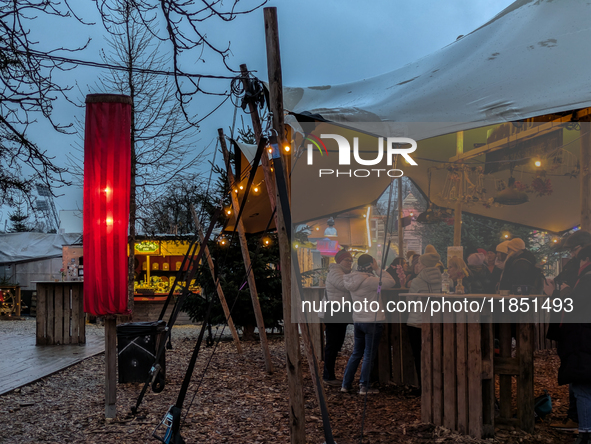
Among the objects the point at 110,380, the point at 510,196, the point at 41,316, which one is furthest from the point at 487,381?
the point at 41,316

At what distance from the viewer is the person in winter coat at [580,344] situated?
171 inches

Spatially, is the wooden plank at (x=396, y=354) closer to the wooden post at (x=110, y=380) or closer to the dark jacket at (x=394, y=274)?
the dark jacket at (x=394, y=274)

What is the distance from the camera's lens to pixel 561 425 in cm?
514

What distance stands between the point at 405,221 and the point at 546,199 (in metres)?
2.69

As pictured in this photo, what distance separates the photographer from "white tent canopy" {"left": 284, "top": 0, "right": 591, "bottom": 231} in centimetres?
427

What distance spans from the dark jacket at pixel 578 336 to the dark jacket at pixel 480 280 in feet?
6.66

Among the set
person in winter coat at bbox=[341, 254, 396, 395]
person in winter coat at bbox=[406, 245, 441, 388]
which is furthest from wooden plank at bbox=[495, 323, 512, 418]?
person in winter coat at bbox=[341, 254, 396, 395]

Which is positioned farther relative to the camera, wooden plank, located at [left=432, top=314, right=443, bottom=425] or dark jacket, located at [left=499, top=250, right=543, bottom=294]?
dark jacket, located at [left=499, top=250, right=543, bottom=294]

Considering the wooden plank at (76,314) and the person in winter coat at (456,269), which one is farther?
the wooden plank at (76,314)

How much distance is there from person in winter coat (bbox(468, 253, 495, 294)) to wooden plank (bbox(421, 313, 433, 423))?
2.04m

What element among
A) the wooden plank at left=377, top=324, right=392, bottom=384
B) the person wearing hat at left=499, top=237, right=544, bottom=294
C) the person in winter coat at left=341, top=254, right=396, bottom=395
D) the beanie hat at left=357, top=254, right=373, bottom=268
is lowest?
the wooden plank at left=377, top=324, right=392, bottom=384

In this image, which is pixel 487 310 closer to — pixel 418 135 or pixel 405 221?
pixel 418 135

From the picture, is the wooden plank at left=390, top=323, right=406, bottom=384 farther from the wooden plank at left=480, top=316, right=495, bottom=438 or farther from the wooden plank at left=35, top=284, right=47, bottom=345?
the wooden plank at left=35, top=284, right=47, bottom=345

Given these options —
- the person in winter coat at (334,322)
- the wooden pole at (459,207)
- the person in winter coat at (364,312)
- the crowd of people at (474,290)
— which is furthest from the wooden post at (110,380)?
the wooden pole at (459,207)
